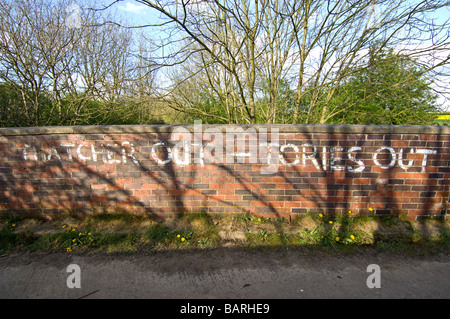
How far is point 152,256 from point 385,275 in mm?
2577

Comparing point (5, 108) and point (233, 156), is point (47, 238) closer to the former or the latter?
point (233, 156)

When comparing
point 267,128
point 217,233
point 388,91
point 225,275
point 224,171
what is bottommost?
point 225,275

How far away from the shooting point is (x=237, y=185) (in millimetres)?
3291

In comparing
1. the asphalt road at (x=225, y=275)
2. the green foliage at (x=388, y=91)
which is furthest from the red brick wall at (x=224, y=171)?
the green foliage at (x=388, y=91)

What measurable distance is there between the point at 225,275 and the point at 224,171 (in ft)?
4.76

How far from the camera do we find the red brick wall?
10.4ft

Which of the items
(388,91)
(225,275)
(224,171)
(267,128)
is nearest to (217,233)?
(225,275)

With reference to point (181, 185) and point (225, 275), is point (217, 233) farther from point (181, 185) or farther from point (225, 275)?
point (181, 185)

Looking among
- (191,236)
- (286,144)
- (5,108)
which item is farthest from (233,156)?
(5,108)

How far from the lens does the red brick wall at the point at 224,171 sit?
3174 mm

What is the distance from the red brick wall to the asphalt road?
2.77 feet

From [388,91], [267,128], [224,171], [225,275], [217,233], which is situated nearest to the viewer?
[225,275]

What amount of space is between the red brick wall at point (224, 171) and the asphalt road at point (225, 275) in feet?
2.77

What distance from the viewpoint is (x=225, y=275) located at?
7.36ft
